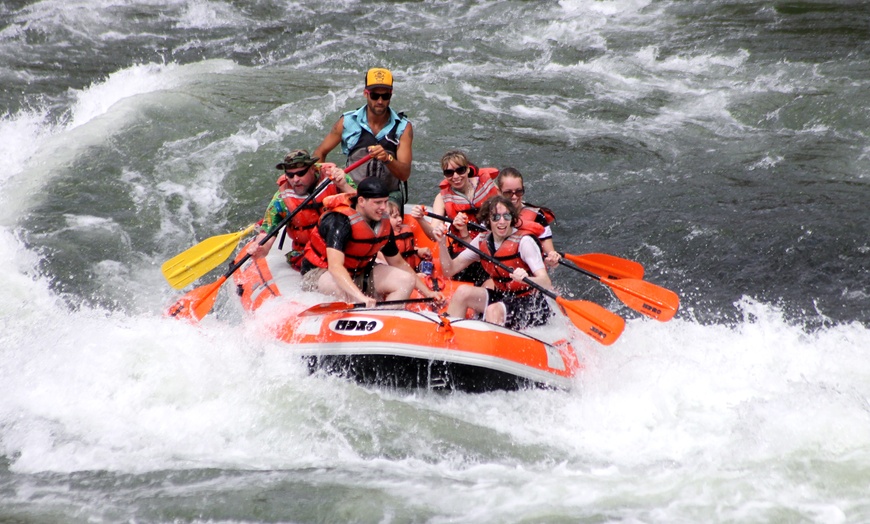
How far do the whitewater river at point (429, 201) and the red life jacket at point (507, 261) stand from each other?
50cm

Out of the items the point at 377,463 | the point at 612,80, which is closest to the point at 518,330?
the point at 377,463

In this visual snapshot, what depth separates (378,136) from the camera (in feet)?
19.2

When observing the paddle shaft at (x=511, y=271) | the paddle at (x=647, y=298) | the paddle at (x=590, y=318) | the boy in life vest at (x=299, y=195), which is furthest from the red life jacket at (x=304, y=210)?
the paddle at (x=647, y=298)

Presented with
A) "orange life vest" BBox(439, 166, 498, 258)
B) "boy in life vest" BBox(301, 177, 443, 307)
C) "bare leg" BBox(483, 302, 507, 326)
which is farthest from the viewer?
"orange life vest" BBox(439, 166, 498, 258)

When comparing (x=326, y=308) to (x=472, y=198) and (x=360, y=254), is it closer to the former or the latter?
(x=360, y=254)

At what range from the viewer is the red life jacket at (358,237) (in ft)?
17.1

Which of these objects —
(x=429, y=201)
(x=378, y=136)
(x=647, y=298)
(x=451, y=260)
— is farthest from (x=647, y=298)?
(x=429, y=201)

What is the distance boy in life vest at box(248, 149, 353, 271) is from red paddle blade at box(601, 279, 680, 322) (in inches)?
68.9

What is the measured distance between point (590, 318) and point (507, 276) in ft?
1.77

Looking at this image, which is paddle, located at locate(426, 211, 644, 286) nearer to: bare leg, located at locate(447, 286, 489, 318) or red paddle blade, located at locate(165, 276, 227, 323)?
bare leg, located at locate(447, 286, 489, 318)

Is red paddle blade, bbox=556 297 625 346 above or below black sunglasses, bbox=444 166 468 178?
below

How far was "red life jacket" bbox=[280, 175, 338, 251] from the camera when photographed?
222 inches

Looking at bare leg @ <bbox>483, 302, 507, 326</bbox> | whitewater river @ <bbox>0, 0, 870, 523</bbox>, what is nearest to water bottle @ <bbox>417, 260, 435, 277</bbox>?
bare leg @ <bbox>483, 302, 507, 326</bbox>

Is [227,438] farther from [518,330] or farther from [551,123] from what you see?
[551,123]
